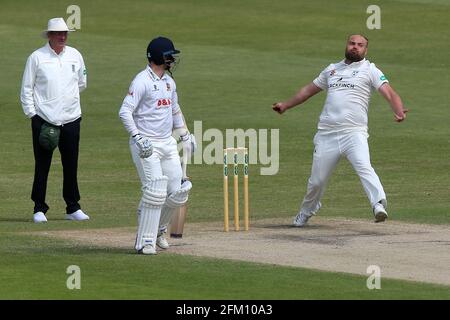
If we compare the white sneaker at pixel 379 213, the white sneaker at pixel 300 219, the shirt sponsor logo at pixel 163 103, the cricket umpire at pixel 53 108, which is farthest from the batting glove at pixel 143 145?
the cricket umpire at pixel 53 108

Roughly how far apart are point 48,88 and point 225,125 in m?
8.86

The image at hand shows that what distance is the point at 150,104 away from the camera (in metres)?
14.2

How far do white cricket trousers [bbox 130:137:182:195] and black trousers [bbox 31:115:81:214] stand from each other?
3300 mm

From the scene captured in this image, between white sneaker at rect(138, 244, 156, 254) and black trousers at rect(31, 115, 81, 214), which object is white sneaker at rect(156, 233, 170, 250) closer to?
white sneaker at rect(138, 244, 156, 254)

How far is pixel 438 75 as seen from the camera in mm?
31375

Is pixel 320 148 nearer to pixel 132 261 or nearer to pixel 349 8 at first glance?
pixel 132 261

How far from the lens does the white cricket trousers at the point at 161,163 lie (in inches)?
551

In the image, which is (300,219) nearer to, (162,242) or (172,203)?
(162,242)

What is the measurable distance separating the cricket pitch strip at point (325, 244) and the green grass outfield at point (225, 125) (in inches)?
16.9

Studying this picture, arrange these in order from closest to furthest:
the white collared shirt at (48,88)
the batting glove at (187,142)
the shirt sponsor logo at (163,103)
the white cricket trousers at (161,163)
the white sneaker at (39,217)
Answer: the white cricket trousers at (161,163)
the shirt sponsor logo at (163,103)
the batting glove at (187,142)
the white sneaker at (39,217)
the white collared shirt at (48,88)

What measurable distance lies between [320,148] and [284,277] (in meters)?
3.64

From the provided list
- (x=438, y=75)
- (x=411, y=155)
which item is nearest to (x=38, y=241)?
(x=411, y=155)

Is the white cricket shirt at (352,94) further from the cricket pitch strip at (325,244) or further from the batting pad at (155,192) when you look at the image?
the batting pad at (155,192)

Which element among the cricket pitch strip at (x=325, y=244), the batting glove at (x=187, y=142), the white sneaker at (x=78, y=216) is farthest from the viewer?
the white sneaker at (x=78, y=216)
